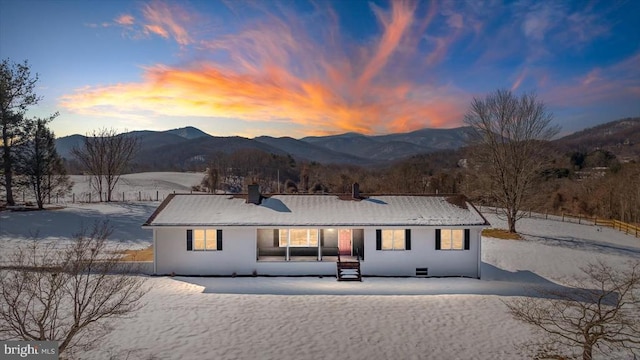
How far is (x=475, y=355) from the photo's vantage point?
36.4 ft

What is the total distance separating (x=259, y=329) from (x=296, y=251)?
23.4 ft

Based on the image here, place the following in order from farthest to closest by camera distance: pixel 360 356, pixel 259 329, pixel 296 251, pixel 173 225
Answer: pixel 296 251 < pixel 173 225 < pixel 259 329 < pixel 360 356

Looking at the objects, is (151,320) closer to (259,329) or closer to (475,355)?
(259,329)

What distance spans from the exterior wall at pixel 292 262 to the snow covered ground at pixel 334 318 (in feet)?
1.96

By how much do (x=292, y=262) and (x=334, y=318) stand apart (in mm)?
5282

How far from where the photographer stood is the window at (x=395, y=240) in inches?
717

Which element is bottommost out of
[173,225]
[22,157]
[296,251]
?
[296,251]

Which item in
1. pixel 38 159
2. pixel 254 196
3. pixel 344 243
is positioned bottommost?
pixel 344 243

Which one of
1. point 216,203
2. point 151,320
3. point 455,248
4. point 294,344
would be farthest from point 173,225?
point 455,248

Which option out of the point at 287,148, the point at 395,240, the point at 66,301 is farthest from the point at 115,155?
the point at 287,148

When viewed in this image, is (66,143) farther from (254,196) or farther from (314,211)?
(314,211)

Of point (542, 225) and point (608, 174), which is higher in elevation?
point (608, 174)

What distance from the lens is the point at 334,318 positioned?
1344 cm

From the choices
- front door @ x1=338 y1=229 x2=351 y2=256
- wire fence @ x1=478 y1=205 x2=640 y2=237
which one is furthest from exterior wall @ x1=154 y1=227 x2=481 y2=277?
wire fence @ x1=478 y1=205 x2=640 y2=237
